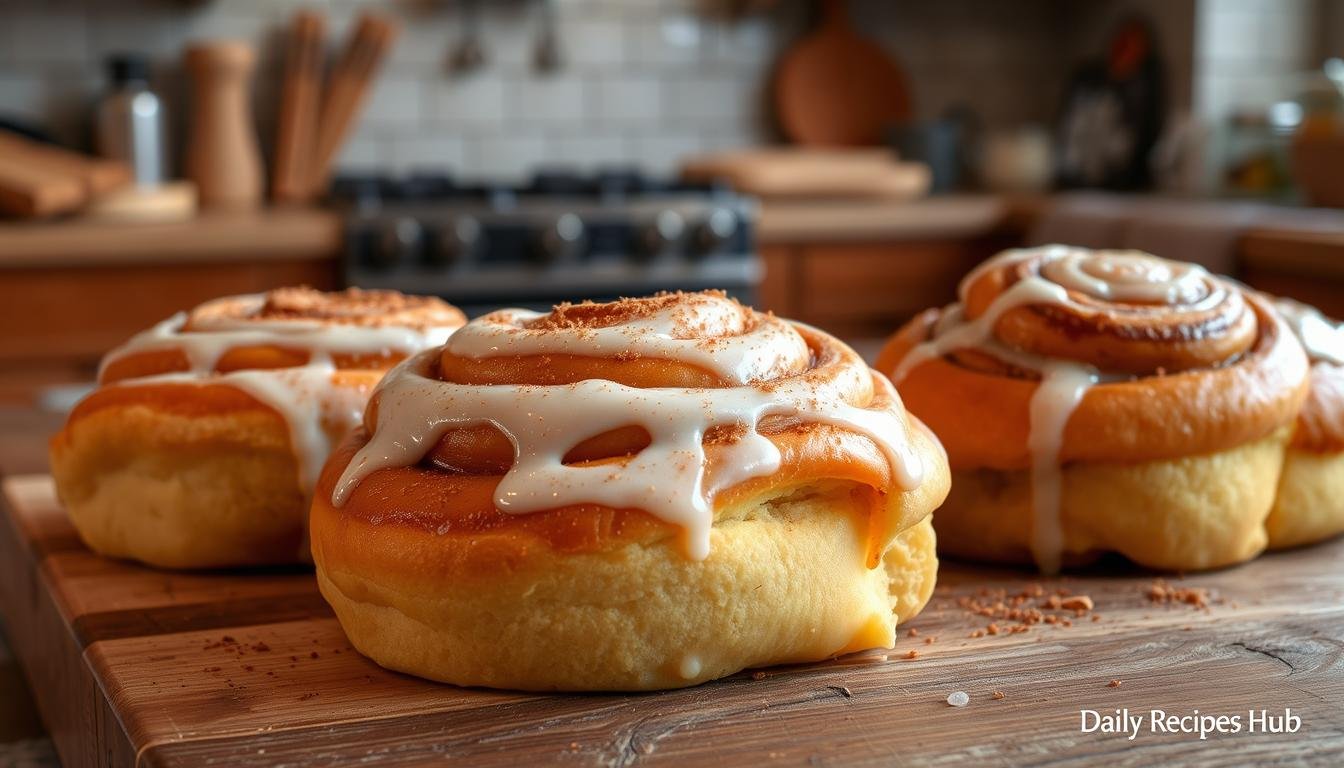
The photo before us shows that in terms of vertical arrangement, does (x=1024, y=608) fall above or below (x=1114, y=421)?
below

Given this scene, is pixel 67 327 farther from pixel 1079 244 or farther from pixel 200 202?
pixel 1079 244

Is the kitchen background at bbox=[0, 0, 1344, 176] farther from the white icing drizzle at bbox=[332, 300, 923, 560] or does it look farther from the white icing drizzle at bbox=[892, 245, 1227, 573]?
the white icing drizzle at bbox=[332, 300, 923, 560]

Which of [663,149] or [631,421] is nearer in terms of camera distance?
[631,421]

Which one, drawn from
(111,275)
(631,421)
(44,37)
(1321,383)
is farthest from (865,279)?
(631,421)

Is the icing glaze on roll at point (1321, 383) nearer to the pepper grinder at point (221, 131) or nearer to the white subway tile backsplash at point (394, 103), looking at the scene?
the pepper grinder at point (221, 131)

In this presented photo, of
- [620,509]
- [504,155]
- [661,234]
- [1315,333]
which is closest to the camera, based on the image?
[620,509]

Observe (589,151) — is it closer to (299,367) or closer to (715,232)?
(715,232)
